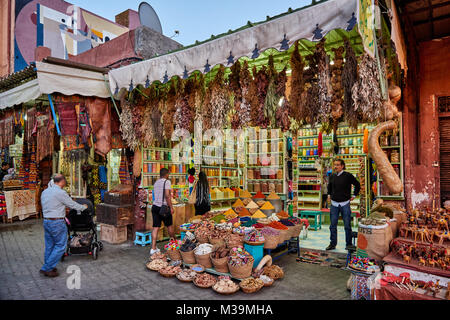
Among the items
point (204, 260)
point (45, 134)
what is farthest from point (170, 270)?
point (45, 134)

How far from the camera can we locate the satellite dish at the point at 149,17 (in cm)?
773

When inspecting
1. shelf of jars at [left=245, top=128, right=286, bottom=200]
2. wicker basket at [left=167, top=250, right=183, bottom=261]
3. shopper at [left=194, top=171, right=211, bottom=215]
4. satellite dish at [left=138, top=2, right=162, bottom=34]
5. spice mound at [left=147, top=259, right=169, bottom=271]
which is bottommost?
spice mound at [left=147, top=259, right=169, bottom=271]

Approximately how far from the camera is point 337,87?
404 centimetres

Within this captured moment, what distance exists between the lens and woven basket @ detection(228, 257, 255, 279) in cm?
385

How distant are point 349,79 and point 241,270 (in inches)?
119

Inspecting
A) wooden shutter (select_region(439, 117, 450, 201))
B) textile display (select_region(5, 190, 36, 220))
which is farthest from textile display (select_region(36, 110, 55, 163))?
wooden shutter (select_region(439, 117, 450, 201))

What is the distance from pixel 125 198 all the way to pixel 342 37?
5424 millimetres

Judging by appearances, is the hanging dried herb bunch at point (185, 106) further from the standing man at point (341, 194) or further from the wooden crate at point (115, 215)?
the standing man at point (341, 194)

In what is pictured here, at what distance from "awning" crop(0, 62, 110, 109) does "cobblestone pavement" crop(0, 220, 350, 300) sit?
10.4 ft

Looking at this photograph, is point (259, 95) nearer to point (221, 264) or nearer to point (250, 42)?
point (250, 42)

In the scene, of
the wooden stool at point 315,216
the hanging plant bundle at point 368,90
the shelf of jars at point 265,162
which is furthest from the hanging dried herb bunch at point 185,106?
the wooden stool at point 315,216

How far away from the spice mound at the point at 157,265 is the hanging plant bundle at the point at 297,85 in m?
3.17

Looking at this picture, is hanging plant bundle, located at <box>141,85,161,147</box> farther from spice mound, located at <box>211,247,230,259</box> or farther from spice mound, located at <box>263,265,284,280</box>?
spice mound, located at <box>263,265,284,280</box>

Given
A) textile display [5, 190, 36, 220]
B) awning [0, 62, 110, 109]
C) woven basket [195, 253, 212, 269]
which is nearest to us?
woven basket [195, 253, 212, 269]
